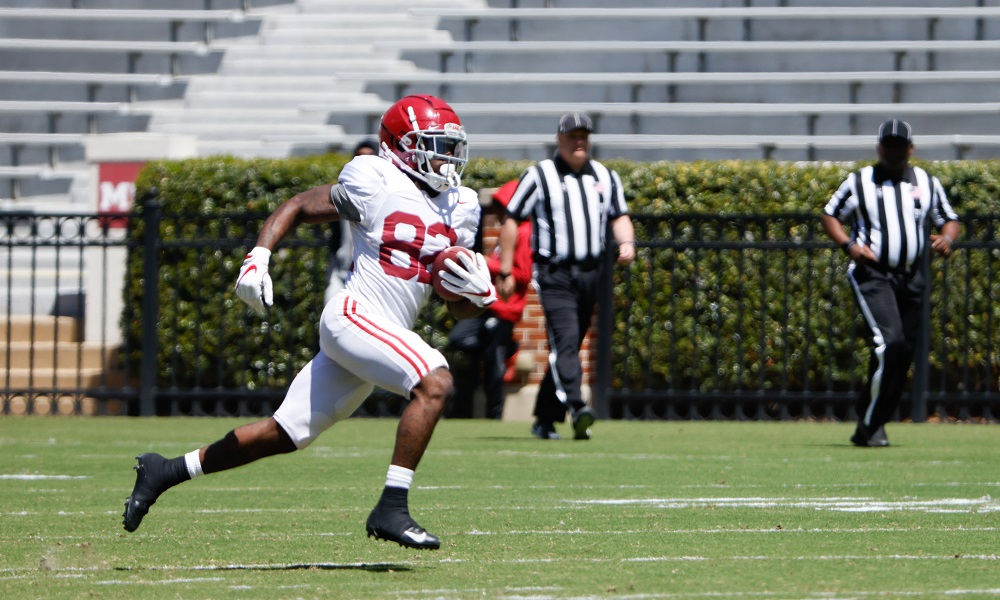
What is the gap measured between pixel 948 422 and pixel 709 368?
1.91 m

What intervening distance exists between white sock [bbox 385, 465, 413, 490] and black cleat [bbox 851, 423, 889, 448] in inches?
220

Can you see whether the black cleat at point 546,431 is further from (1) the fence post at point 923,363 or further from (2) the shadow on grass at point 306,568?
(2) the shadow on grass at point 306,568

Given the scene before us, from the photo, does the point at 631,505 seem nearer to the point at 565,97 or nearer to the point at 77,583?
the point at 77,583

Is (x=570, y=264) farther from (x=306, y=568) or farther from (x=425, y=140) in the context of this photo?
(x=306, y=568)

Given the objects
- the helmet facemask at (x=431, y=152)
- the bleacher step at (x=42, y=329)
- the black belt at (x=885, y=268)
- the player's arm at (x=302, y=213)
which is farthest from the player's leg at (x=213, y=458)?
the bleacher step at (x=42, y=329)

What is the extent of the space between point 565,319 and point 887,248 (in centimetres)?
207

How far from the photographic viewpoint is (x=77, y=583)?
5.14 m

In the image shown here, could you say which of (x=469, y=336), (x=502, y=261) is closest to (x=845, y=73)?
(x=469, y=336)

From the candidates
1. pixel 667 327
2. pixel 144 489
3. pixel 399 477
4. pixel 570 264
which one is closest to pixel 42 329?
pixel 667 327

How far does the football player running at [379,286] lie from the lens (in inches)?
226

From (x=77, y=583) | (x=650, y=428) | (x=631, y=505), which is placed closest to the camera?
(x=77, y=583)

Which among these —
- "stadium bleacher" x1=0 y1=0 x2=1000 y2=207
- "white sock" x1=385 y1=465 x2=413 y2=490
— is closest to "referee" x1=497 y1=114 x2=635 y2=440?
"white sock" x1=385 y1=465 x2=413 y2=490

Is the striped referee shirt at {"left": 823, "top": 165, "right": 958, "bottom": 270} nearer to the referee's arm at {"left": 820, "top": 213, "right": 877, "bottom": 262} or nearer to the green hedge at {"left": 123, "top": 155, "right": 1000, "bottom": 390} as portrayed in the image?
the referee's arm at {"left": 820, "top": 213, "right": 877, "bottom": 262}

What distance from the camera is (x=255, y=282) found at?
5.51 metres
